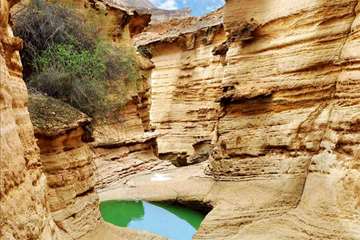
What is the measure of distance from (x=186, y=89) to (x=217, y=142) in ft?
28.0

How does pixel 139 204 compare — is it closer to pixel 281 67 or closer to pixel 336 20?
pixel 281 67

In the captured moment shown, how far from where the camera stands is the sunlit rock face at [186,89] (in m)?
17.8

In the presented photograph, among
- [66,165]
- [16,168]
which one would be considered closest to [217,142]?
[66,165]

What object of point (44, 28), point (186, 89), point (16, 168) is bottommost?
point (16, 168)

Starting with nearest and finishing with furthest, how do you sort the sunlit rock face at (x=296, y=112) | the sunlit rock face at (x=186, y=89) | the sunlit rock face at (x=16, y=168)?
the sunlit rock face at (x=16, y=168) < the sunlit rock face at (x=296, y=112) < the sunlit rock face at (x=186, y=89)

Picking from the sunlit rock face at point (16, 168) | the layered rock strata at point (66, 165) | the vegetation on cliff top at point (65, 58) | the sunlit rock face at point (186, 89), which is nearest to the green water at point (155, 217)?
the layered rock strata at point (66, 165)

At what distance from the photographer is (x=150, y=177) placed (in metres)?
13.6

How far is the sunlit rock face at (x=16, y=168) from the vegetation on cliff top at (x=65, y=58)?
442 centimetres

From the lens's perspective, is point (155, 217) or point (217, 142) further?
point (217, 142)

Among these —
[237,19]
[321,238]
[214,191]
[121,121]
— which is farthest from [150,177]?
[321,238]

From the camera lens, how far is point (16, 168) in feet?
11.4

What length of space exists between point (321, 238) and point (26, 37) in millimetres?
7400

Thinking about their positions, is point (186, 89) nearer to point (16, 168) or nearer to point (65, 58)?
point (65, 58)

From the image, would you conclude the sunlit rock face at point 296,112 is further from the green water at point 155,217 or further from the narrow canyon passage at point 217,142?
the green water at point 155,217
